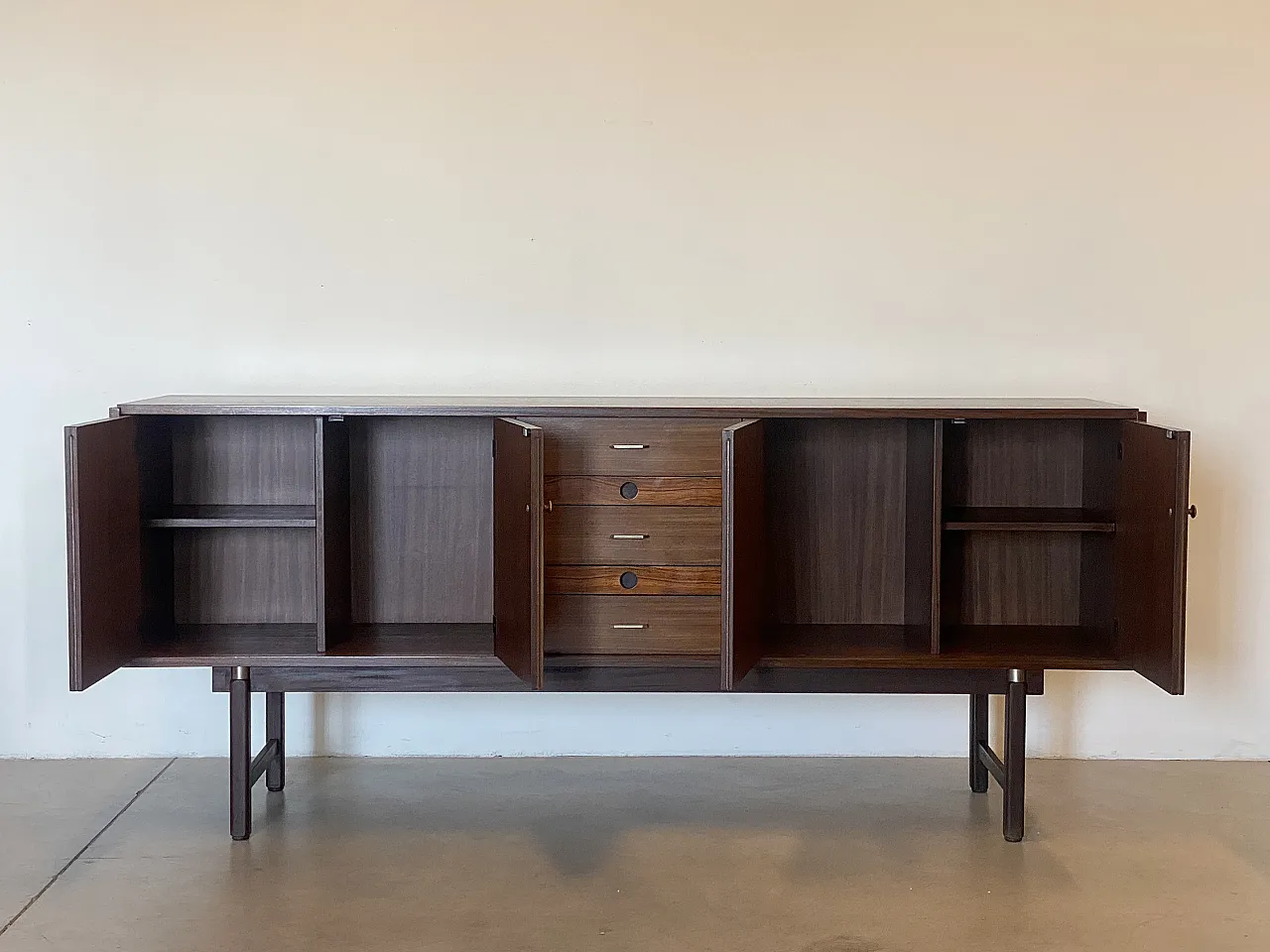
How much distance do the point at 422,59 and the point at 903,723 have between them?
2403mm

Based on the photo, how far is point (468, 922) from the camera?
270cm

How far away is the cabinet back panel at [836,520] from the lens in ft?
11.3

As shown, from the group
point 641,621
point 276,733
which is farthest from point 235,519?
point 641,621

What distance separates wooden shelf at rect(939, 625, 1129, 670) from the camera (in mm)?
3107

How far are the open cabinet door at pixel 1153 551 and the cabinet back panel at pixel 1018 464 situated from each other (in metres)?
0.29

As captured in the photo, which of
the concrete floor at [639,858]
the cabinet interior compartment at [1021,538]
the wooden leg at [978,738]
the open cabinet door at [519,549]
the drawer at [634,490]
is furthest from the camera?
the wooden leg at [978,738]

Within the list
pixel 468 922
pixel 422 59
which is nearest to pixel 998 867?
pixel 468 922

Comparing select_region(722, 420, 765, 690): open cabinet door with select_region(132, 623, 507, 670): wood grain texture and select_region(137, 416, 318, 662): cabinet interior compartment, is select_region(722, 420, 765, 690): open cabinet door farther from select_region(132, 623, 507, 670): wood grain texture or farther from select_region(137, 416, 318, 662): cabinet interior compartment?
select_region(137, 416, 318, 662): cabinet interior compartment

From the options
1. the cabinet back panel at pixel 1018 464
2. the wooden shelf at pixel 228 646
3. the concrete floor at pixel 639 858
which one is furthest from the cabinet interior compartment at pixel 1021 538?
the wooden shelf at pixel 228 646

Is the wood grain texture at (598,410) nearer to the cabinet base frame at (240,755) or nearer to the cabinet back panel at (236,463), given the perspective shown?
the cabinet back panel at (236,463)

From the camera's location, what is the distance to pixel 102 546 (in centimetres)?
298

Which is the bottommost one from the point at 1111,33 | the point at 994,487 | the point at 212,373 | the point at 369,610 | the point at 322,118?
the point at 369,610

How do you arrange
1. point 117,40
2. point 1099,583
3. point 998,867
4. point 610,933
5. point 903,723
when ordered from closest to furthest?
point 610,933, point 998,867, point 1099,583, point 117,40, point 903,723

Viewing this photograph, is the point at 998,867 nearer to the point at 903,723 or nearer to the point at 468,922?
the point at 903,723
